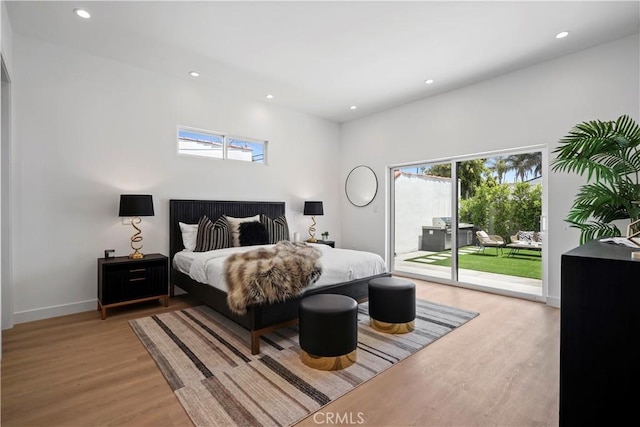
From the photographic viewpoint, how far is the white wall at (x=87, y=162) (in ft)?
10.7

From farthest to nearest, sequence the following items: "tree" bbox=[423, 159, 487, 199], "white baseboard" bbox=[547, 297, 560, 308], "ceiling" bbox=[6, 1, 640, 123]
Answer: "tree" bbox=[423, 159, 487, 199] → "white baseboard" bbox=[547, 297, 560, 308] → "ceiling" bbox=[6, 1, 640, 123]

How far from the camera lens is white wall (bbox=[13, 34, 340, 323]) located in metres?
3.25

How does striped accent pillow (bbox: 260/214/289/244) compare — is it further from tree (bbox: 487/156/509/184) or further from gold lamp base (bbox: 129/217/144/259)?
tree (bbox: 487/156/509/184)

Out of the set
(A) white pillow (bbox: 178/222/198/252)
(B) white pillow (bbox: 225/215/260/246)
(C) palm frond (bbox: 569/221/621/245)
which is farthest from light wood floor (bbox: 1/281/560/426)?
(B) white pillow (bbox: 225/215/260/246)

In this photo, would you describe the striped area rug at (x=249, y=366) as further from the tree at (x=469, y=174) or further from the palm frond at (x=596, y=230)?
the tree at (x=469, y=174)

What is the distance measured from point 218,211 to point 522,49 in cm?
441

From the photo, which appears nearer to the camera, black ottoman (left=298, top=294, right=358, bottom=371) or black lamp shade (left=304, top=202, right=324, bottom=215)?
black ottoman (left=298, top=294, right=358, bottom=371)

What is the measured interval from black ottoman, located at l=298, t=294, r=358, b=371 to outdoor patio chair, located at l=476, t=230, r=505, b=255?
308 centimetres

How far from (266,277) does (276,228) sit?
2.42 m

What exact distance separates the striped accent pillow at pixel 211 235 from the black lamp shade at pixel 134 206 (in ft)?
2.29

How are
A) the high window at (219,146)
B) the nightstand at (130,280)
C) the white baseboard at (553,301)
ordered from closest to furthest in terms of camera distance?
the nightstand at (130,280) → the white baseboard at (553,301) → the high window at (219,146)

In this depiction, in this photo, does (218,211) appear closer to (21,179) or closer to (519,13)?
(21,179)

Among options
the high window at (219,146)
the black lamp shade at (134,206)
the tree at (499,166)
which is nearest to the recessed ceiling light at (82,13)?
the high window at (219,146)

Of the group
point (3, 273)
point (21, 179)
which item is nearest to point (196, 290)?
point (3, 273)
